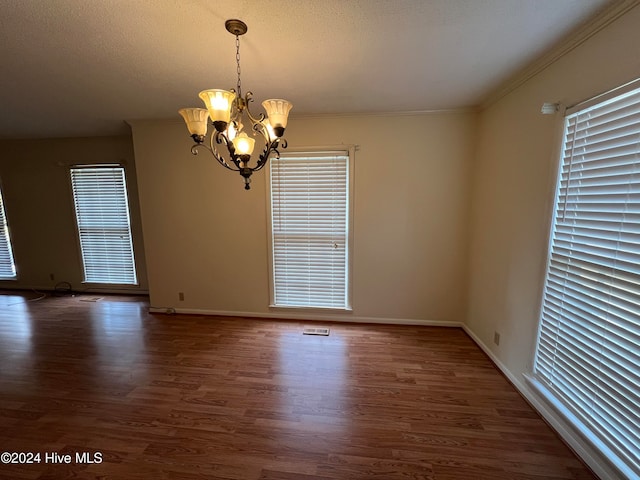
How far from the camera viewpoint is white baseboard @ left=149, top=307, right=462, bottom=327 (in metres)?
3.19

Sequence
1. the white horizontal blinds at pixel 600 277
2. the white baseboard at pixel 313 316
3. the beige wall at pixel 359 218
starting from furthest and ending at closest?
the white baseboard at pixel 313 316, the beige wall at pixel 359 218, the white horizontal blinds at pixel 600 277

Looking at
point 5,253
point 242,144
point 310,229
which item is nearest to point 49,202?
point 5,253

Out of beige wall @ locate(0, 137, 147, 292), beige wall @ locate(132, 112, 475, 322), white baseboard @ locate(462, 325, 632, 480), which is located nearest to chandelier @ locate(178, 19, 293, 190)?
beige wall @ locate(132, 112, 475, 322)

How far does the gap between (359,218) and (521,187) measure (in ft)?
5.04

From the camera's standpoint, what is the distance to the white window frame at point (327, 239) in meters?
3.04

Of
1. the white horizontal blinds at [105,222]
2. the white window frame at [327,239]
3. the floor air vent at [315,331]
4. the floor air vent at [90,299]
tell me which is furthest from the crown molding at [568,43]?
the floor air vent at [90,299]

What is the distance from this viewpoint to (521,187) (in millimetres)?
2084

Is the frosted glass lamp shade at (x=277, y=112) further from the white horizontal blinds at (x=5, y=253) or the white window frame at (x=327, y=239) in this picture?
the white horizontal blinds at (x=5, y=253)

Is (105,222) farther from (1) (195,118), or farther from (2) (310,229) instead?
(1) (195,118)

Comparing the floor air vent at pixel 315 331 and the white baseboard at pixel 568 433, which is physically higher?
the white baseboard at pixel 568 433

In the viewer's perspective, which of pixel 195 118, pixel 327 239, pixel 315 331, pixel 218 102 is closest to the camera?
pixel 218 102

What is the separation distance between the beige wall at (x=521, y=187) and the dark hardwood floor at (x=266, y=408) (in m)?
0.42

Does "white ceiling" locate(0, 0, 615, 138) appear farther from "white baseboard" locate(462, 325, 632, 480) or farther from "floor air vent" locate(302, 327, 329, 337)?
"floor air vent" locate(302, 327, 329, 337)

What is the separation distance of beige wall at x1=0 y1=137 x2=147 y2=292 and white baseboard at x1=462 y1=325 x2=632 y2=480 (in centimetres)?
500
